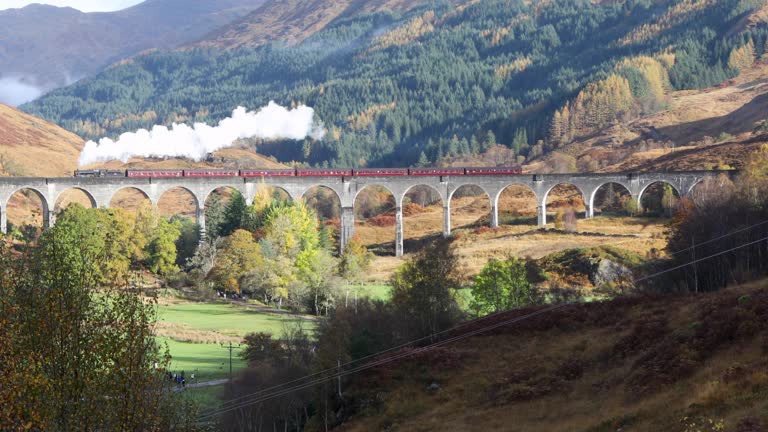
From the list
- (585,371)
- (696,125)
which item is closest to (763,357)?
(585,371)

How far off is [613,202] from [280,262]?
172 ft

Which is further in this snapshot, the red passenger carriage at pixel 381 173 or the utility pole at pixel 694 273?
the red passenger carriage at pixel 381 173

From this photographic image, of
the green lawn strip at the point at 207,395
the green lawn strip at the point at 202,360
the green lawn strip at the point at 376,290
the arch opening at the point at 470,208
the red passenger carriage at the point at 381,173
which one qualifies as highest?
the red passenger carriage at the point at 381,173

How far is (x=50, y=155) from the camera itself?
188625mm

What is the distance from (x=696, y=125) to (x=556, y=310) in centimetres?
12452

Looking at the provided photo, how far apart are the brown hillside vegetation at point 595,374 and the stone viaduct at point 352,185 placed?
2112 inches

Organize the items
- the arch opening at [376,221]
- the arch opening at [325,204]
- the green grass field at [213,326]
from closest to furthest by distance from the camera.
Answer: the green grass field at [213,326]
the arch opening at [376,221]
the arch opening at [325,204]

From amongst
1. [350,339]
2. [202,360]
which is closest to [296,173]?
[202,360]

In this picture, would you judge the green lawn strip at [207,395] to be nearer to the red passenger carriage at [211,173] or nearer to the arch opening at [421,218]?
the red passenger carriage at [211,173]

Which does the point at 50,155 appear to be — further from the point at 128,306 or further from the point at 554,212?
the point at 128,306

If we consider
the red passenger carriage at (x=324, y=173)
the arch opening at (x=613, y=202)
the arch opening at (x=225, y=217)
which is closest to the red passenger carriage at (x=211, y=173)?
the arch opening at (x=225, y=217)

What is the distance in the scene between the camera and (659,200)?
334 feet

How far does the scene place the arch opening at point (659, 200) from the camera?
9644cm

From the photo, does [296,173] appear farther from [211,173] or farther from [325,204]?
[325,204]
